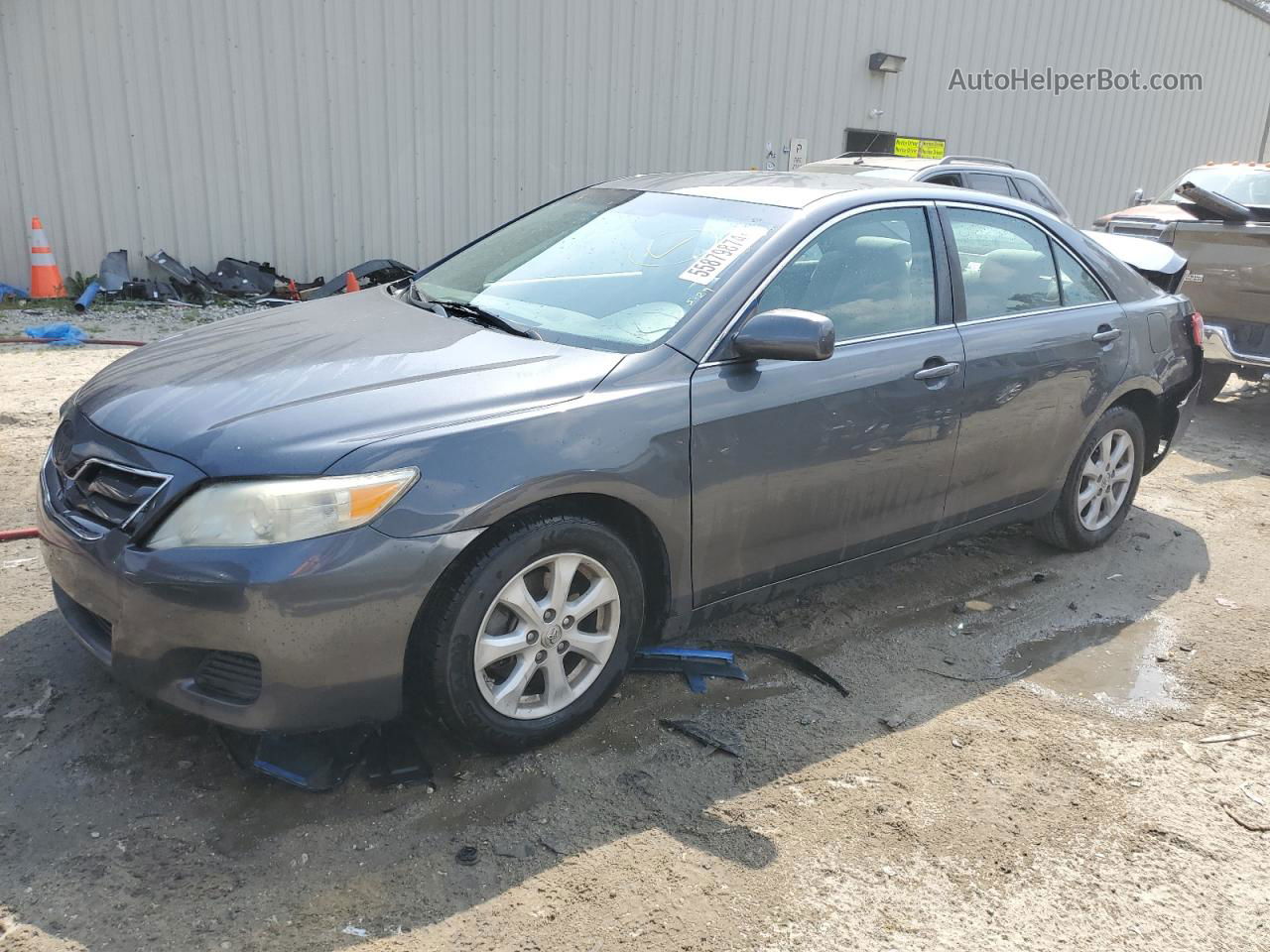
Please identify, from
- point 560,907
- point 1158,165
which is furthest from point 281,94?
point 1158,165

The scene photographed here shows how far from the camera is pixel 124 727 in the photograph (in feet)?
9.99

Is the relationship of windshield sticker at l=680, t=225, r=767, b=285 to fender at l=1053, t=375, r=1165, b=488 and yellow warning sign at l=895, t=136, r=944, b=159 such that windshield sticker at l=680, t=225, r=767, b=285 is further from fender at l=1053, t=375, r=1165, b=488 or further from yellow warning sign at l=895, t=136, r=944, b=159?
yellow warning sign at l=895, t=136, r=944, b=159

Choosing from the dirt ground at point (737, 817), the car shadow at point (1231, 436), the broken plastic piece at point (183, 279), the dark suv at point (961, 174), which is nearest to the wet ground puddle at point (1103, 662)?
the dirt ground at point (737, 817)

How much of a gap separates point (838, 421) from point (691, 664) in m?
0.98

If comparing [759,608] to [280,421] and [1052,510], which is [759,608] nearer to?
[1052,510]

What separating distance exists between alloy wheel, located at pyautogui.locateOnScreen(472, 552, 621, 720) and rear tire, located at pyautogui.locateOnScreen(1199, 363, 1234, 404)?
269 inches

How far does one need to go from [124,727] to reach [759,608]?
231cm

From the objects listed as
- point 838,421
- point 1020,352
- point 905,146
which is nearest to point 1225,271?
point 1020,352

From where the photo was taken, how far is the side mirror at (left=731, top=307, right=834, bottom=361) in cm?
312

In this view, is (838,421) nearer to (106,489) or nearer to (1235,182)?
(106,489)

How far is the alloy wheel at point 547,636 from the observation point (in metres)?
2.88

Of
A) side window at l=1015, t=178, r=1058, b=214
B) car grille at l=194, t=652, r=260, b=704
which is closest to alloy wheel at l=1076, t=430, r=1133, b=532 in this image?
car grille at l=194, t=652, r=260, b=704

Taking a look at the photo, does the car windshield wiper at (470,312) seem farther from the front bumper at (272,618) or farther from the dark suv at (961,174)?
the dark suv at (961,174)

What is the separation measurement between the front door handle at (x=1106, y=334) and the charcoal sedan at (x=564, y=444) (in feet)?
0.04
